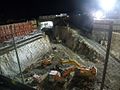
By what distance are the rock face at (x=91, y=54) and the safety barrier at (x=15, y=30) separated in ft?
12.6

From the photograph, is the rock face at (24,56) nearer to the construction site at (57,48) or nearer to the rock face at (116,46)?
the construction site at (57,48)

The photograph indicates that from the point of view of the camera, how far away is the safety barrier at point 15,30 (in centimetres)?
955

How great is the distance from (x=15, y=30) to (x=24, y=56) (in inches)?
78.2

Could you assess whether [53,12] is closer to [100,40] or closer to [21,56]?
[21,56]

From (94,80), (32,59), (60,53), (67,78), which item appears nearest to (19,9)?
(67,78)

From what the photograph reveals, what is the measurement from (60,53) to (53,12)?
10.5 m

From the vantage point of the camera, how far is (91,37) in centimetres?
1770

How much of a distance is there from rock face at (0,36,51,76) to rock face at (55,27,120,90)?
2792 millimetres

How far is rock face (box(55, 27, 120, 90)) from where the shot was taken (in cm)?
979

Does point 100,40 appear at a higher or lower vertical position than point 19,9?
lower

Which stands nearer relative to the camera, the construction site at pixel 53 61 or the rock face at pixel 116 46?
the construction site at pixel 53 61

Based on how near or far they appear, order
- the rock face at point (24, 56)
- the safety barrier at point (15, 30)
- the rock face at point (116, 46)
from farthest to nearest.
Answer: the rock face at point (116, 46), the safety barrier at point (15, 30), the rock face at point (24, 56)

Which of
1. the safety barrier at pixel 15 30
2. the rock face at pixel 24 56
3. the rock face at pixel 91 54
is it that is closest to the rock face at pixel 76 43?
the rock face at pixel 91 54

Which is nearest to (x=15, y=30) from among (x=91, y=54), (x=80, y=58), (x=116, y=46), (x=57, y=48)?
(x=57, y=48)
